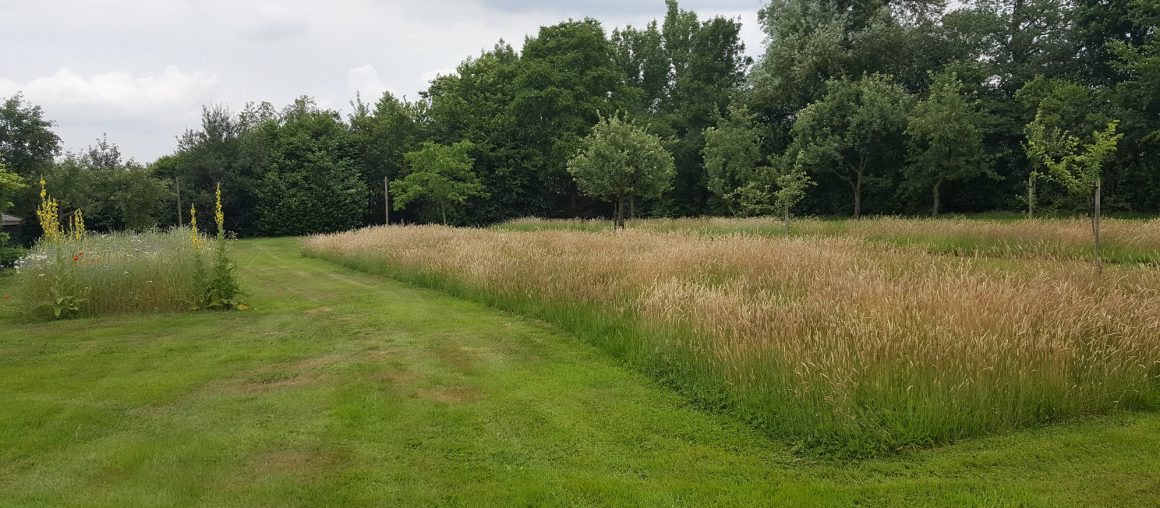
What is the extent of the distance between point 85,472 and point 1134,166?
102ft

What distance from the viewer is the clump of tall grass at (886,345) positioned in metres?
4.04

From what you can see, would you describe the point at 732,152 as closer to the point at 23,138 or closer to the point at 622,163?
the point at 622,163

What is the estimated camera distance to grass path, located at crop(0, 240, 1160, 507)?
3.34m

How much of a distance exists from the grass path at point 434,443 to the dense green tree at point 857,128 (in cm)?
2211

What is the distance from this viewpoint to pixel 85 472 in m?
3.64

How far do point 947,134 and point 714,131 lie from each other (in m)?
9.17

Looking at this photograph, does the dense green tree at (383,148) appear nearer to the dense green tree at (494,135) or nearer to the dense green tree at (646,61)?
the dense green tree at (494,135)

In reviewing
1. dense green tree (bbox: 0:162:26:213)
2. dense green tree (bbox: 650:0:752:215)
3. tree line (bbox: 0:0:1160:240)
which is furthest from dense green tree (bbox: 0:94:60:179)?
dense green tree (bbox: 650:0:752:215)

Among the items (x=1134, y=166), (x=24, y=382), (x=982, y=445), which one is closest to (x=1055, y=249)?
(x=982, y=445)

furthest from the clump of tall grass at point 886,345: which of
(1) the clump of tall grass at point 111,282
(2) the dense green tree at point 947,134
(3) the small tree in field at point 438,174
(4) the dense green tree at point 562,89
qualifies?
(4) the dense green tree at point 562,89

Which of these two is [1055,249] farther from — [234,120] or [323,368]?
[234,120]

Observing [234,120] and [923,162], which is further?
[234,120]

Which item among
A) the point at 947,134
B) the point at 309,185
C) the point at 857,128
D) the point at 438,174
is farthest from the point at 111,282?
the point at 857,128

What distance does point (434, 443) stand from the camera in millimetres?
4094
